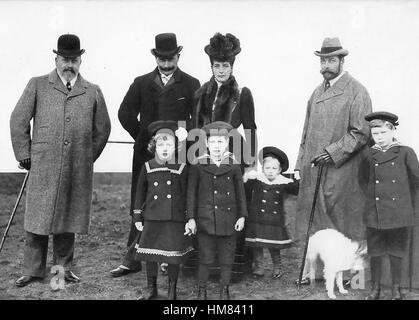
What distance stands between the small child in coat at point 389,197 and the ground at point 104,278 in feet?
1.12

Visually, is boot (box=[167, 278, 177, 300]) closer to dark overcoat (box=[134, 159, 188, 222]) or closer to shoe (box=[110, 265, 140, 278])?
dark overcoat (box=[134, 159, 188, 222])

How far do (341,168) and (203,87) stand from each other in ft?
4.93

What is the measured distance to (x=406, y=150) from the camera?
500 centimetres

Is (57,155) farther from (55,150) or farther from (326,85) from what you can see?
(326,85)

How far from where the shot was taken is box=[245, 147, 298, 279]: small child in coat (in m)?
5.49

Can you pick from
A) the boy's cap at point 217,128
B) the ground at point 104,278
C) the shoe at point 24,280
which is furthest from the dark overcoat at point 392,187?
the shoe at point 24,280

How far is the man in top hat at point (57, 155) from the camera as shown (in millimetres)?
5367

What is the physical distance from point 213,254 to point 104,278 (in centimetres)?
127

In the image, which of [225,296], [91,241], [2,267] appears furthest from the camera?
[91,241]

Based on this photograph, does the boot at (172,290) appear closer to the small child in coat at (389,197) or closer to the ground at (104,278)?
the ground at (104,278)

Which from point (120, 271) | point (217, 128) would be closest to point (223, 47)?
point (217, 128)

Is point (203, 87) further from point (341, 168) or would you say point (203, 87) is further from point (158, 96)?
point (341, 168)
